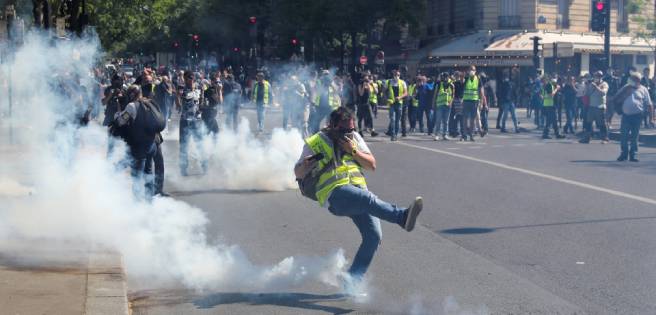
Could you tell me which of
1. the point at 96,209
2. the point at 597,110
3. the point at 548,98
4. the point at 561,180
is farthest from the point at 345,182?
Result: the point at 548,98

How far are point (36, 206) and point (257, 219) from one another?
250 centimetres

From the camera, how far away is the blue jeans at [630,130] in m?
17.4

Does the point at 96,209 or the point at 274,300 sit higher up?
the point at 96,209

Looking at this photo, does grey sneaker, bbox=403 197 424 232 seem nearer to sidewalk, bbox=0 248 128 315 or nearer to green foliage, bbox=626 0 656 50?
sidewalk, bbox=0 248 128 315

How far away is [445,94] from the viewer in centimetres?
2308

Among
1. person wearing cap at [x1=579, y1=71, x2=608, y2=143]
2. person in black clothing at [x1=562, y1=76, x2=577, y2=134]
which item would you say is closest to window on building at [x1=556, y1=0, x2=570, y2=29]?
person in black clothing at [x1=562, y1=76, x2=577, y2=134]

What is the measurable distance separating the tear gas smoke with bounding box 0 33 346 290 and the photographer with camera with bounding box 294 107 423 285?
2.23 ft

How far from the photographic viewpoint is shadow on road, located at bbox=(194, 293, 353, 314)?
694cm

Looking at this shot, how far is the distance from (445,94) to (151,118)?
1316cm

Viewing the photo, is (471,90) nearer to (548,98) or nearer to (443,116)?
(443,116)

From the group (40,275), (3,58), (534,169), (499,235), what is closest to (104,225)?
(40,275)

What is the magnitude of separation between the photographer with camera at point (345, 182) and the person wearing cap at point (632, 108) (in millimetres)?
11352

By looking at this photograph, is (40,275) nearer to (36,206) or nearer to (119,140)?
(36,206)

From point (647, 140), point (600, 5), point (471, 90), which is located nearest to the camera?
point (471, 90)
